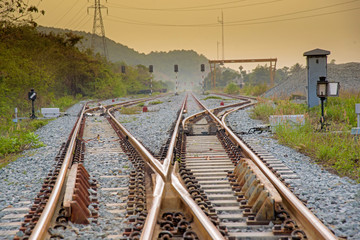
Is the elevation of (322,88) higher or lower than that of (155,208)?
higher

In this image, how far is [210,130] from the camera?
10.2 meters

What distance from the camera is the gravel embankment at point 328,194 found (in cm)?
361

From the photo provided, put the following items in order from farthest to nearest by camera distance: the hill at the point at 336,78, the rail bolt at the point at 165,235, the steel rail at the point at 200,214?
the hill at the point at 336,78 → the rail bolt at the point at 165,235 → the steel rail at the point at 200,214

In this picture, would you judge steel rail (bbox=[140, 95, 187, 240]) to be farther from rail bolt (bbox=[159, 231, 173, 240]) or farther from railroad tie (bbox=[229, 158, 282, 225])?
railroad tie (bbox=[229, 158, 282, 225])

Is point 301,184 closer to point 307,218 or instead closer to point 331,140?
point 307,218

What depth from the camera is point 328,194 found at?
456 cm

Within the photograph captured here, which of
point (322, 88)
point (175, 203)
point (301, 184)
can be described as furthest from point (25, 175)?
point (322, 88)

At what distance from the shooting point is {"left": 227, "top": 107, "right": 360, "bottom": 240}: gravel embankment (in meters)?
3.61

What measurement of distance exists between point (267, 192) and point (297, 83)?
1104 inches

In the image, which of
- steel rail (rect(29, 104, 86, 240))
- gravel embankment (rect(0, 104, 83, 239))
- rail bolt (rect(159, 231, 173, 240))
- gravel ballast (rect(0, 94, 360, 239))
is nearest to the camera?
rail bolt (rect(159, 231, 173, 240))

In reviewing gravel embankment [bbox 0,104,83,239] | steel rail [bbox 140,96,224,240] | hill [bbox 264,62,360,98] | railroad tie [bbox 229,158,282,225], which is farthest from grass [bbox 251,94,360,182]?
hill [bbox 264,62,360,98]

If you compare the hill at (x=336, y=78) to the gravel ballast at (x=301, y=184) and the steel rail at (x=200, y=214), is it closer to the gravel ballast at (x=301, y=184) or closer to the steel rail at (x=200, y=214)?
the gravel ballast at (x=301, y=184)

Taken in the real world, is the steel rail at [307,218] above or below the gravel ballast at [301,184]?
above

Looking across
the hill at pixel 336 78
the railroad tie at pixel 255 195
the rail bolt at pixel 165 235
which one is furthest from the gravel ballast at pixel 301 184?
the hill at pixel 336 78
